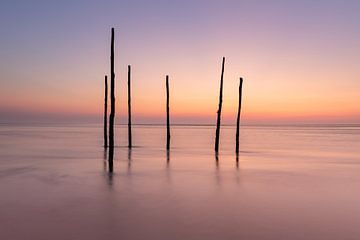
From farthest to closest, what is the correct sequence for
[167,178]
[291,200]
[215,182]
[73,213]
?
[167,178] → [215,182] → [291,200] → [73,213]

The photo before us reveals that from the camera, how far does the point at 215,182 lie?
14.7 meters

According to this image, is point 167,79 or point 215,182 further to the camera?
point 167,79

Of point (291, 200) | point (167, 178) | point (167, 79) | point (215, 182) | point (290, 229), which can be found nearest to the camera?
point (290, 229)

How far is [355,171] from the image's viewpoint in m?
18.6

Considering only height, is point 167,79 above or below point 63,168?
above

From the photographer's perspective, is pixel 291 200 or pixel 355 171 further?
pixel 355 171

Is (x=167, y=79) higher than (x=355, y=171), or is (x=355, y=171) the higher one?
(x=167, y=79)

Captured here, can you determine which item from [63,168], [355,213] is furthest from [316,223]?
[63,168]

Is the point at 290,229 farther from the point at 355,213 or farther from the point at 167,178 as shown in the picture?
the point at 167,178

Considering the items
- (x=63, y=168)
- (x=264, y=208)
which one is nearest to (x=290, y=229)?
(x=264, y=208)

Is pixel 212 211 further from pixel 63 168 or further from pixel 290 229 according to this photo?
pixel 63 168

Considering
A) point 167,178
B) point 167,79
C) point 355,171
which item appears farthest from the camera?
point 167,79

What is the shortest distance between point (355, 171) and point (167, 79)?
13.2 metres

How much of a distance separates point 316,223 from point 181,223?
10.1 feet
